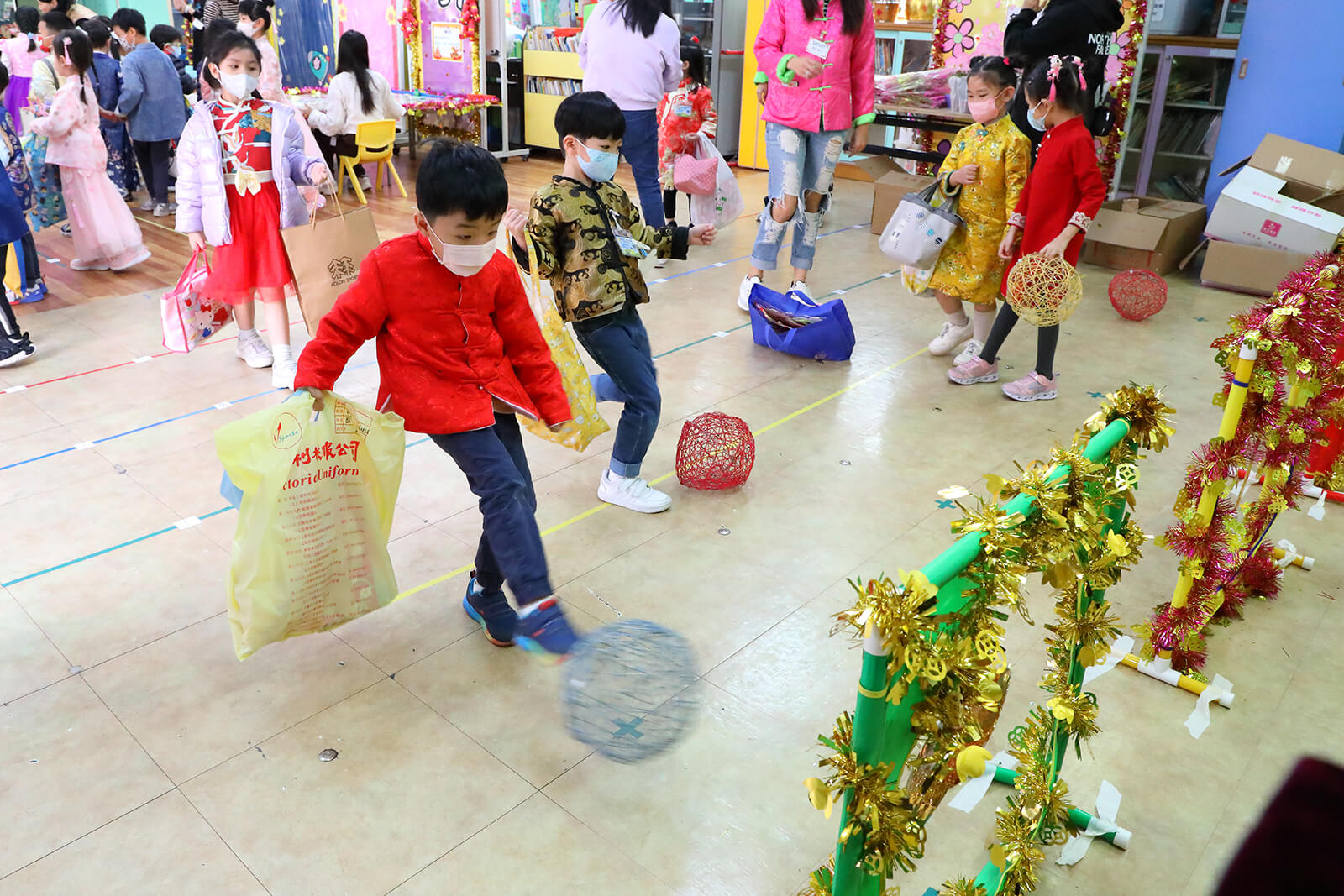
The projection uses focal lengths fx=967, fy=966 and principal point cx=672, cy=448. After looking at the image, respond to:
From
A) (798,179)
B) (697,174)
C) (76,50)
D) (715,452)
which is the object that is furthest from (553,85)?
(715,452)

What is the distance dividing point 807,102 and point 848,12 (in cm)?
44

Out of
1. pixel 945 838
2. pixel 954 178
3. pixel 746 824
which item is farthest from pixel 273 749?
pixel 954 178

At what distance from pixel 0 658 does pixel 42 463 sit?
1.19 metres

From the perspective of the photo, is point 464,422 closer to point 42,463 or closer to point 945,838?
point 945,838

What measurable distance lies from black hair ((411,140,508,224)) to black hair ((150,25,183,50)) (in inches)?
284

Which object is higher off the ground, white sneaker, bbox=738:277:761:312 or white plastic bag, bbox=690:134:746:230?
white plastic bag, bbox=690:134:746:230

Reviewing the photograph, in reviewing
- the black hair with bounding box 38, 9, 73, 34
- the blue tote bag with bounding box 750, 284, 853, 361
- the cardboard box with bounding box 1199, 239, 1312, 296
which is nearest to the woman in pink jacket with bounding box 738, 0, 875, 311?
the blue tote bag with bounding box 750, 284, 853, 361

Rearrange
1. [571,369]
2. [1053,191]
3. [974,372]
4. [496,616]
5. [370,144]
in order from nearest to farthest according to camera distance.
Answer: [496,616] → [571,369] → [1053,191] → [974,372] → [370,144]

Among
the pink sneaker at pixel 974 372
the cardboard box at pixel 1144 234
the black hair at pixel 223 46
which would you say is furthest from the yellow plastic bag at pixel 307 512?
the cardboard box at pixel 1144 234

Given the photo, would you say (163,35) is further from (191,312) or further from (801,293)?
(801,293)

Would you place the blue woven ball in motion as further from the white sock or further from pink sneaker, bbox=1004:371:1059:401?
the white sock

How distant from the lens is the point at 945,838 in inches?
74.2

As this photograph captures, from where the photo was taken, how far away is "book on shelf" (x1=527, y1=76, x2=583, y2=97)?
9336mm

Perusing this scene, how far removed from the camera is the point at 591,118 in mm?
2631
